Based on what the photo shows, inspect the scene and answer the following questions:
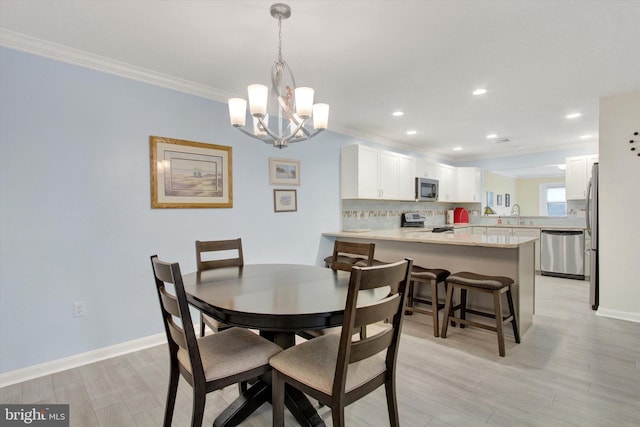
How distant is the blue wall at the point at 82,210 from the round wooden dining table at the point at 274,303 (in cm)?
92

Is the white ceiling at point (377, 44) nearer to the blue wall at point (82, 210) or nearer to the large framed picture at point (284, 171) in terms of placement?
the blue wall at point (82, 210)

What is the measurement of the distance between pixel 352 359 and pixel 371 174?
3.52 meters

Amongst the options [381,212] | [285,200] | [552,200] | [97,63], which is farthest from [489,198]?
[97,63]

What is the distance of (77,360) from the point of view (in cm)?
243

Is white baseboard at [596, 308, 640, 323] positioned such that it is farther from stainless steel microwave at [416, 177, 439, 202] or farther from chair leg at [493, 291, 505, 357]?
stainless steel microwave at [416, 177, 439, 202]

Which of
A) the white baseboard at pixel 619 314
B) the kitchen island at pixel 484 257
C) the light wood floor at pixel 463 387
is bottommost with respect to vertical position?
the light wood floor at pixel 463 387

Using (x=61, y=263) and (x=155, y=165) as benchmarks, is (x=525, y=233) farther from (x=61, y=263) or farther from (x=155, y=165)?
(x=61, y=263)

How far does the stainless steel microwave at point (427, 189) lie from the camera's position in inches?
213

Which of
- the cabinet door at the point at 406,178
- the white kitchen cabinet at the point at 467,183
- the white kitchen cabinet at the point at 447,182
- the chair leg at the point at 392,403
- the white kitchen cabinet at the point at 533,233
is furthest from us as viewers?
the white kitchen cabinet at the point at 467,183

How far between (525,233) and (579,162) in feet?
4.56

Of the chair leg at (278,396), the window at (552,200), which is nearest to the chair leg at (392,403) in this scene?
the chair leg at (278,396)

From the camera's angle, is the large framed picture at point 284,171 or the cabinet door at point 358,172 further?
the cabinet door at point 358,172

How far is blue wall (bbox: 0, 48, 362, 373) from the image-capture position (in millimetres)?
2209

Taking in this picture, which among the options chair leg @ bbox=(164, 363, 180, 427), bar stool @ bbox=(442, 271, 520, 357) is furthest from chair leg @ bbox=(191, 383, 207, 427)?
bar stool @ bbox=(442, 271, 520, 357)
